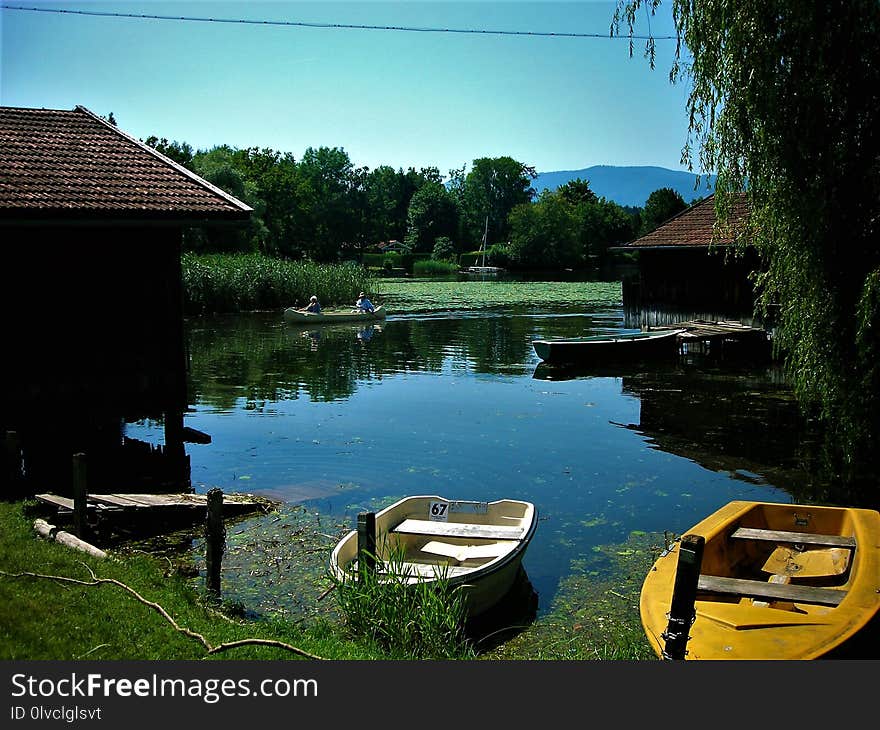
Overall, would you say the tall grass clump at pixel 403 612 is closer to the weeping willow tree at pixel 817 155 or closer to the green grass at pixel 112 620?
the green grass at pixel 112 620

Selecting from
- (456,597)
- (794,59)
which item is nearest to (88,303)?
(456,597)

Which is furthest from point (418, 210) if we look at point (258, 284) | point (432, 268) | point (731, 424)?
point (731, 424)

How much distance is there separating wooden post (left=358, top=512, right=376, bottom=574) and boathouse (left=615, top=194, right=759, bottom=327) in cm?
2100

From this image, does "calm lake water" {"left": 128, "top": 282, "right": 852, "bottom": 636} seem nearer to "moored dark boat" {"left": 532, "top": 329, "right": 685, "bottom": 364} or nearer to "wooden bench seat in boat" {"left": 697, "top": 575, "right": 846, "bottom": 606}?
"moored dark boat" {"left": 532, "top": 329, "right": 685, "bottom": 364}

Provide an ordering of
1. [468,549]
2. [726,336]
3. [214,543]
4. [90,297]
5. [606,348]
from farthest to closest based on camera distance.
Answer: [726,336]
[606,348]
[90,297]
[468,549]
[214,543]

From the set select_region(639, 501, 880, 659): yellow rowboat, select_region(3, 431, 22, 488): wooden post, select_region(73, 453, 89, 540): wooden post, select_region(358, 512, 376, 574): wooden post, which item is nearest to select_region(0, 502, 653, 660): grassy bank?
select_region(358, 512, 376, 574): wooden post

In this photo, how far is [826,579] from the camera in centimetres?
814

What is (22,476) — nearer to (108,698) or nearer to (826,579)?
(108,698)

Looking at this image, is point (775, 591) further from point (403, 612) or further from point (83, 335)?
point (83, 335)

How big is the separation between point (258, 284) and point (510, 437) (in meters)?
31.0

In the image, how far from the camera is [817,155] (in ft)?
36.5

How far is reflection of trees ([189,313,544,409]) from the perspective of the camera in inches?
922

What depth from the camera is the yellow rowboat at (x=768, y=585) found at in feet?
21.1

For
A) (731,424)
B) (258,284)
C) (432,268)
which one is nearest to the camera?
(731,424)
